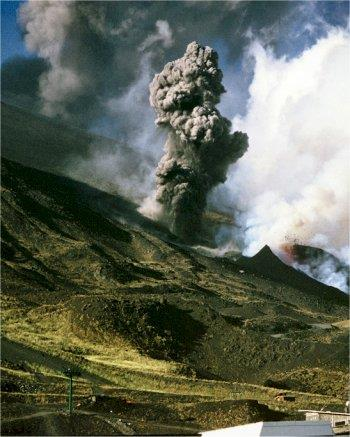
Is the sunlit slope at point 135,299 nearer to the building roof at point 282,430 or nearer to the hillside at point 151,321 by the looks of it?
the hillside at point 151,321

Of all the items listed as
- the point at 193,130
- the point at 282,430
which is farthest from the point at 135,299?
the point at 282,430

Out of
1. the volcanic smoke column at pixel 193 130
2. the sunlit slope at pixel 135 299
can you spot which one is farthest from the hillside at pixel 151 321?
the volcanic smoke column at pixel 193 130

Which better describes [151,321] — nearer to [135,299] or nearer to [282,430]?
[135,299]

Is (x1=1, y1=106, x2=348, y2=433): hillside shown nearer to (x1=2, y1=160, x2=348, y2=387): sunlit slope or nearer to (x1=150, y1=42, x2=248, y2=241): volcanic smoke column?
(x1=2, y1=160, x2=348, y2=387): sunlit slope

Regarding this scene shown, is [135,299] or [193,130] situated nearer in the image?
[135,299]

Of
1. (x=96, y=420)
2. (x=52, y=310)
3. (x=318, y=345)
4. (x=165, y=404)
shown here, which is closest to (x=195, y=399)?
(x=165, y=404)

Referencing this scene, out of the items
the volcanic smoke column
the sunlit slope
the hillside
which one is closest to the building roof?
the hillside

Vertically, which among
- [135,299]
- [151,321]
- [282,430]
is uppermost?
[135,299]
